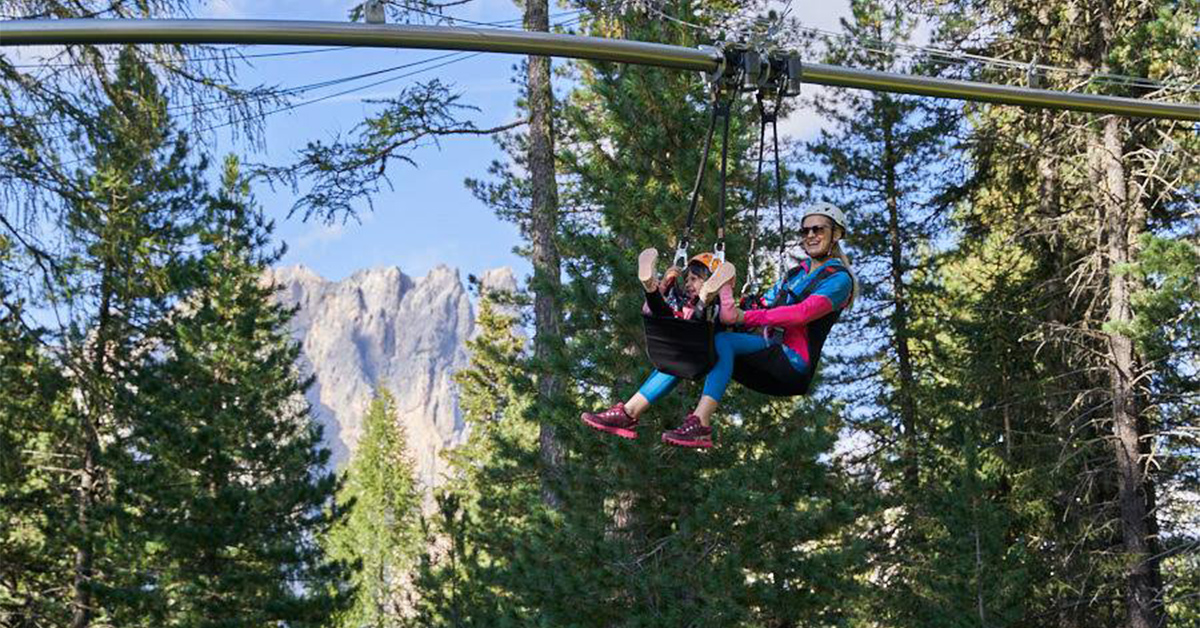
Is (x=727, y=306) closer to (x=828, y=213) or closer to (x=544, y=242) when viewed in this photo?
(x=828, y=213)

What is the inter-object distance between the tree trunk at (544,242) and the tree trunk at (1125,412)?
7.32 metres

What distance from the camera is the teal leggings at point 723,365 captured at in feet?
28.2

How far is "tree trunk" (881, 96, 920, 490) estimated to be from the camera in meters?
22.7

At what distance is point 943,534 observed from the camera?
2091cm

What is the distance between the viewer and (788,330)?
8.84 meters

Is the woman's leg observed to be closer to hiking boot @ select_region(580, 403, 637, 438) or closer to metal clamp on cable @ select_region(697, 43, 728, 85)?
hiking boot @ select_region(580, 403, 637, 438)

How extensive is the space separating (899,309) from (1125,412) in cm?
537

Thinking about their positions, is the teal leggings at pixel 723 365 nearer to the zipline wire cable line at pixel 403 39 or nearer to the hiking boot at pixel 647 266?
the hiking boot at pixel 647 266

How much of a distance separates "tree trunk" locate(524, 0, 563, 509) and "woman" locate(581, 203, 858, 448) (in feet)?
23.7

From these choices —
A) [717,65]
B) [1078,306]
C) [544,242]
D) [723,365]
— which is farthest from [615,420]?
[1078,306]

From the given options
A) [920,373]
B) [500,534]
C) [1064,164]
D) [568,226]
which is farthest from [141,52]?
[920,373]

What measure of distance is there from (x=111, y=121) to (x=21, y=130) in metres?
0.67

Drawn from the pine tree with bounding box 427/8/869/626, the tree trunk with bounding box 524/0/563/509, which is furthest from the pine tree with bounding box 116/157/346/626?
the pine tree with bounding box 427/8/869/626

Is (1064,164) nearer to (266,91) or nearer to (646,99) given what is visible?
(646,99)
